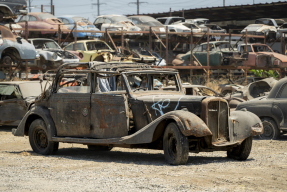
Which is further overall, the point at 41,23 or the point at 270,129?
the point at 41,23

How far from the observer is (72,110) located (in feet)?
31.7

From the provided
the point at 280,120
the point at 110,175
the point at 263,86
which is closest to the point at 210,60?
the point at 263,86

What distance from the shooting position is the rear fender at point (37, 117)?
998 centimetres

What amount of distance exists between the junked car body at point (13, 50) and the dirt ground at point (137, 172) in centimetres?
959

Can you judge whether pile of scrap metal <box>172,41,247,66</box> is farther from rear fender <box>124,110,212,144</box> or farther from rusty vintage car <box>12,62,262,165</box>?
rear fender <box>124,110,212,144</box>

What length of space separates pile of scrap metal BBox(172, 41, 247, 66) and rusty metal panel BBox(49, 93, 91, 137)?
55.5 ft

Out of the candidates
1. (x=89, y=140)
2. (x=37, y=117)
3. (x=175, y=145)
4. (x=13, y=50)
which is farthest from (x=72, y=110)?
(x=13, y=50)

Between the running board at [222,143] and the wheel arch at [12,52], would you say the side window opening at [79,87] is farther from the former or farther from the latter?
the wheel arch at [12,52]

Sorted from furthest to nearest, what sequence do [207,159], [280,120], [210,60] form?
[210,60] < [280,120] < [207,159]

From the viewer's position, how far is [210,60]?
27.0 meters

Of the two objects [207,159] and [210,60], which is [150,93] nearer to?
[207,159]

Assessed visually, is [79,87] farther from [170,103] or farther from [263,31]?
[263,31]

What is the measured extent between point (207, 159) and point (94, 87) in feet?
7.99

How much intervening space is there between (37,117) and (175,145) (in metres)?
3.47
